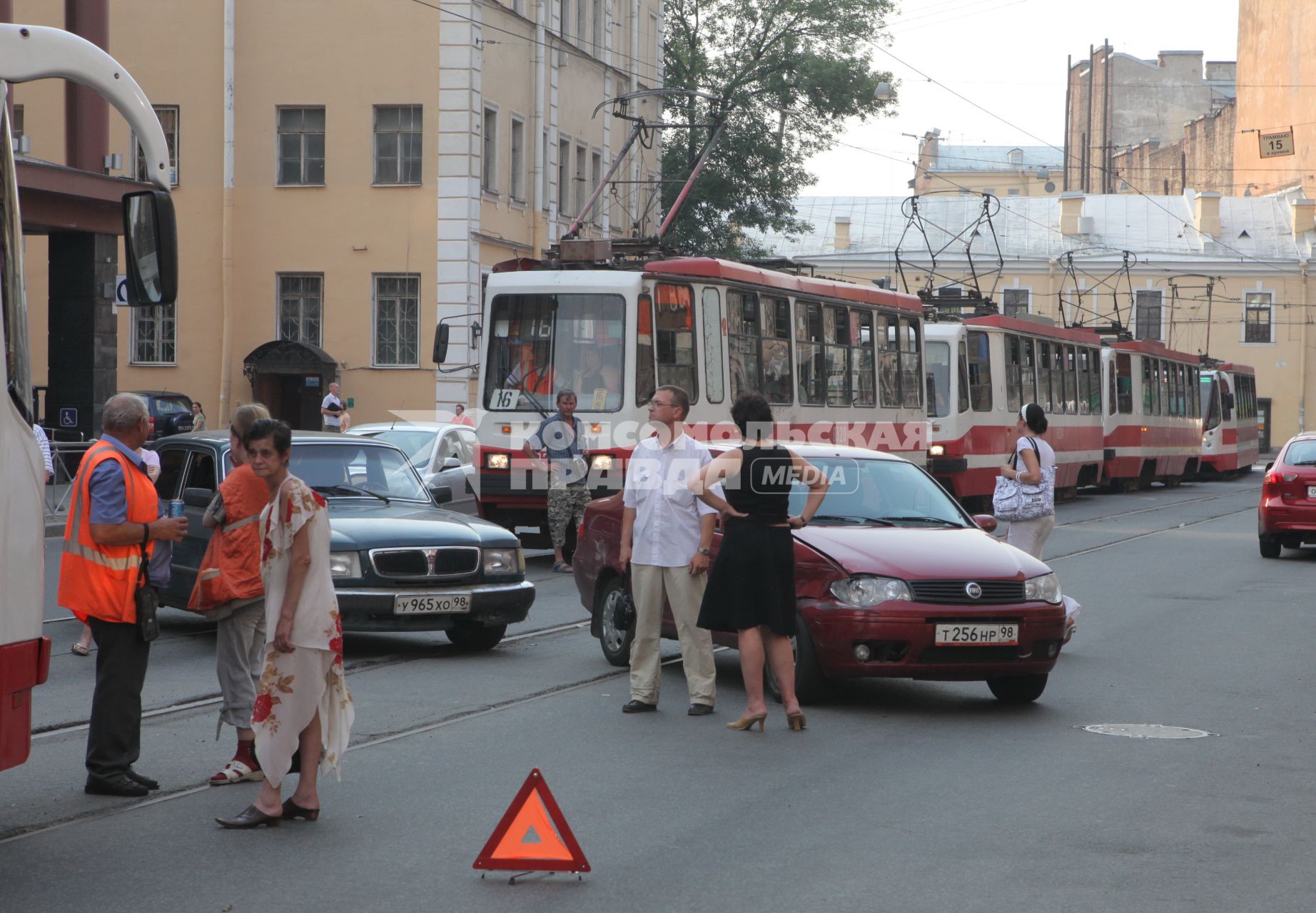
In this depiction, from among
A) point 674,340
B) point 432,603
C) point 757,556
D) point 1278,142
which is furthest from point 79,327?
point 1278,142

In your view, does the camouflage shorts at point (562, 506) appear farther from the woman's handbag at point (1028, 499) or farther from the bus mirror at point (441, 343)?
the woman's handbag at point (1028, 499)

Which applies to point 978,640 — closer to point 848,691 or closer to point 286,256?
point 848,691

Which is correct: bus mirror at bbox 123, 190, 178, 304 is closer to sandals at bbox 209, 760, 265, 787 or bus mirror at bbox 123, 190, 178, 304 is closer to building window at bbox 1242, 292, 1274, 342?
sandals at bbox 209, 760, 265, 787

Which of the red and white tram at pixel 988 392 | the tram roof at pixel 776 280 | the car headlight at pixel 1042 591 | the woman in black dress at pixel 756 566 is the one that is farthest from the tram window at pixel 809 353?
the woman in black dress at pixel 756 566

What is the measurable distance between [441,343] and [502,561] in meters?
8.68

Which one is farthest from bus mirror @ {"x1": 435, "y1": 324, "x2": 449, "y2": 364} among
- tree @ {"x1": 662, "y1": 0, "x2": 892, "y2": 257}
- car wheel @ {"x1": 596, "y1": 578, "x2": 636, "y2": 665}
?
tree @ {"x1": 662, "y1": 0, "x2": 892, "y2": 257}

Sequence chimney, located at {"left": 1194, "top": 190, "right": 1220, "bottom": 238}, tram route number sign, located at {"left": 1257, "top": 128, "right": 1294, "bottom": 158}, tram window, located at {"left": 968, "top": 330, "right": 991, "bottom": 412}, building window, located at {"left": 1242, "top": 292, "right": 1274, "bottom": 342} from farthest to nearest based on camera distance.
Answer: chimney, located at {"left": 1194, "top": 190, "right": 1220, "bottom": 238}
tram route number sign, located at {"left": 1257, "top": 128, "right": 1294, "bottom": 158}
building window, located at {"left": 1242, "top": 292, "right": 1274, "bottom": 342}
tram window, located at {"left": 968, "top": 330, "right": 991, "bottom": 412}

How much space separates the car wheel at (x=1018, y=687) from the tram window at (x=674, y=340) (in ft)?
31.8

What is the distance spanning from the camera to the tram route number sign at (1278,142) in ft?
234

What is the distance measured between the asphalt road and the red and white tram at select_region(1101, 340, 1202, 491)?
27.0m

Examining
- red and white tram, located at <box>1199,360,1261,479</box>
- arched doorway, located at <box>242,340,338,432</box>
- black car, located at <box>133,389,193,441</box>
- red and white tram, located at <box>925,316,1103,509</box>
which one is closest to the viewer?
red and white tram, located at <box>925,316,1103,509</box>

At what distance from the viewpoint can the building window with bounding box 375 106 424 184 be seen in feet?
119

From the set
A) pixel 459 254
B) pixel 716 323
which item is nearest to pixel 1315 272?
pixel 459 254

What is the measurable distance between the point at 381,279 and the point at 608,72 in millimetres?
10392
